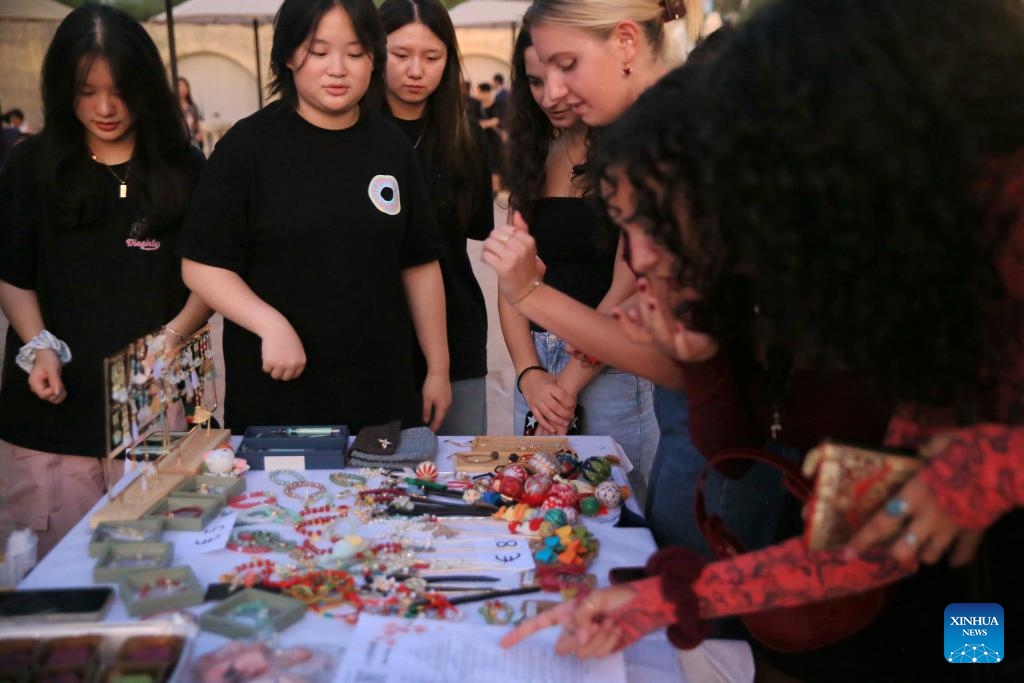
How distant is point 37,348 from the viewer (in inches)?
84.7

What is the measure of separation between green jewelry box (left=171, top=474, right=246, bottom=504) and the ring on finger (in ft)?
3.86

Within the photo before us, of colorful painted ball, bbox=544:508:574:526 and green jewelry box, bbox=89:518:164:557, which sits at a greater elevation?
green jewelry box, bbox=89:518:164:557

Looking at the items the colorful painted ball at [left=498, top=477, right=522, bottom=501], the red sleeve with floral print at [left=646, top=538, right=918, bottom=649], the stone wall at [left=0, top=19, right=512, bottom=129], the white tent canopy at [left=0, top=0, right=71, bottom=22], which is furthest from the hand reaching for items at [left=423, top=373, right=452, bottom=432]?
the stone wall at [left=0, top=19, right=512, bottom=129]

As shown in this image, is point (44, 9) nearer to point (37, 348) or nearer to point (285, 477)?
point (37, 348)

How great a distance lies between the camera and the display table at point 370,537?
1.35 metres

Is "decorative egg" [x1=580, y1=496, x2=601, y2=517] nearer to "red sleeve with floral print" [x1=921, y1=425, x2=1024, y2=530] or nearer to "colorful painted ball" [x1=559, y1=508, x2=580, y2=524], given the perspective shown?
"colorful painted ball" [x1=559, y1=508, x2=580, y2=524]

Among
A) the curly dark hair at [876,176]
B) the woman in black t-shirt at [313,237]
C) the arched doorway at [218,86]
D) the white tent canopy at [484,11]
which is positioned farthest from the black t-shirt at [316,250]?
the arched doorway at [218,86]

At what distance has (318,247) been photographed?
7.07ft

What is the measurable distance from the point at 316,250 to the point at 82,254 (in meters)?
0.58

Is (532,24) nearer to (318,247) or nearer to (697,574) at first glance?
(318,247)

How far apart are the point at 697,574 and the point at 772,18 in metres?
0.71

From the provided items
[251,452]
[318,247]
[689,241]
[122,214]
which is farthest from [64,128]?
[689,241]

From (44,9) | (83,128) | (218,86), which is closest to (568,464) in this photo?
(83,128)

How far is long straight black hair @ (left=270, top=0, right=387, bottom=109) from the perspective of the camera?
2.08 meters
